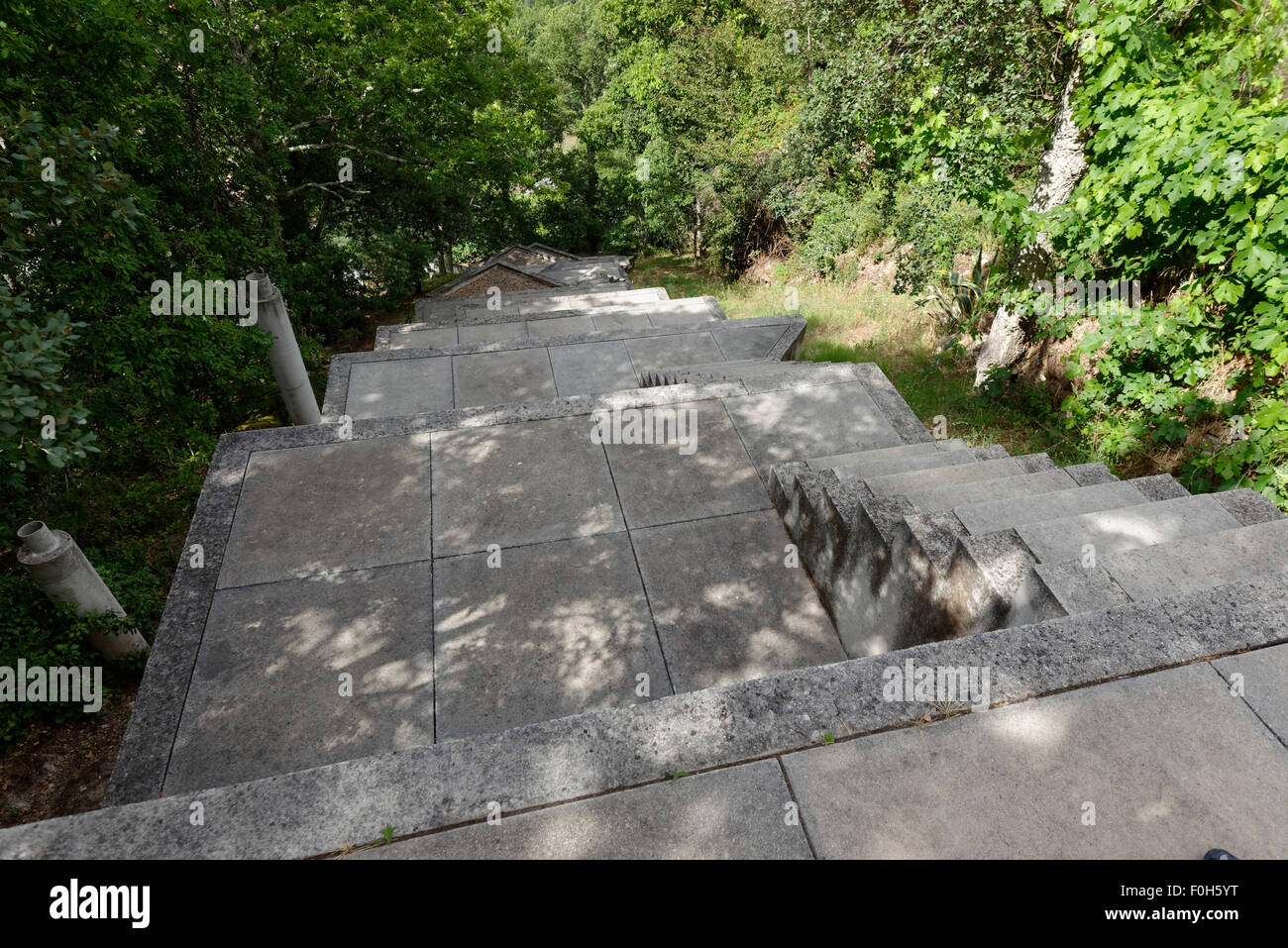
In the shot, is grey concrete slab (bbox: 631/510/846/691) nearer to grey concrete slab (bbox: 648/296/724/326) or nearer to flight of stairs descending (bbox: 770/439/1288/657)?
flight of stairs descending (bbox: 770/439/1288/657)

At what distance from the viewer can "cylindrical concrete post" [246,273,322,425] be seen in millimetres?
8262

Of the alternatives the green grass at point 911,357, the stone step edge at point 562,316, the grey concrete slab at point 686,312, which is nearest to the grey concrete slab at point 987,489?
the green grass at point 911,357

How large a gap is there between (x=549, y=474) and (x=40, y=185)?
13.7 feet

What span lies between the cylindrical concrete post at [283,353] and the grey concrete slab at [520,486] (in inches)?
141

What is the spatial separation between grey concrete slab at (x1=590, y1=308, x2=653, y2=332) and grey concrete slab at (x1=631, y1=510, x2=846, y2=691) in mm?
8155

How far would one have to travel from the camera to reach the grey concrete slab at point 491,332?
12.1m

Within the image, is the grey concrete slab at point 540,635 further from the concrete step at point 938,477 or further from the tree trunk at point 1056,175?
the tree trunk at point 1056,175

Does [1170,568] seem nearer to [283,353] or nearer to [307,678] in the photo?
[307,678]

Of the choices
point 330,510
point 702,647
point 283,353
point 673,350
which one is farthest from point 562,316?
point 702,647

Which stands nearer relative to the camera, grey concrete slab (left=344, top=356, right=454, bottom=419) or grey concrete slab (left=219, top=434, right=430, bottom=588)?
grey concrete slab (left=219, top=434, right=430, bottom=588)

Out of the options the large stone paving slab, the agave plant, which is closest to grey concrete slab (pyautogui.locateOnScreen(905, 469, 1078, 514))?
the large stone paving slab

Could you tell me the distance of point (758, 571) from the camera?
15.9 feet

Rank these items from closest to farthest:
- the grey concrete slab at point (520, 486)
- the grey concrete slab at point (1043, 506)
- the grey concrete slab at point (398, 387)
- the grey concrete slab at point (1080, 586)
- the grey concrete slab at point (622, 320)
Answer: the grey concrete slab at point (1080, 586) < the grey concrete slab at point (1043, 506) < the grey concrete slab at point (520, 486) < the grey concrete slab at point (398, 387) < the grey concrete slab at point (622, 320)
